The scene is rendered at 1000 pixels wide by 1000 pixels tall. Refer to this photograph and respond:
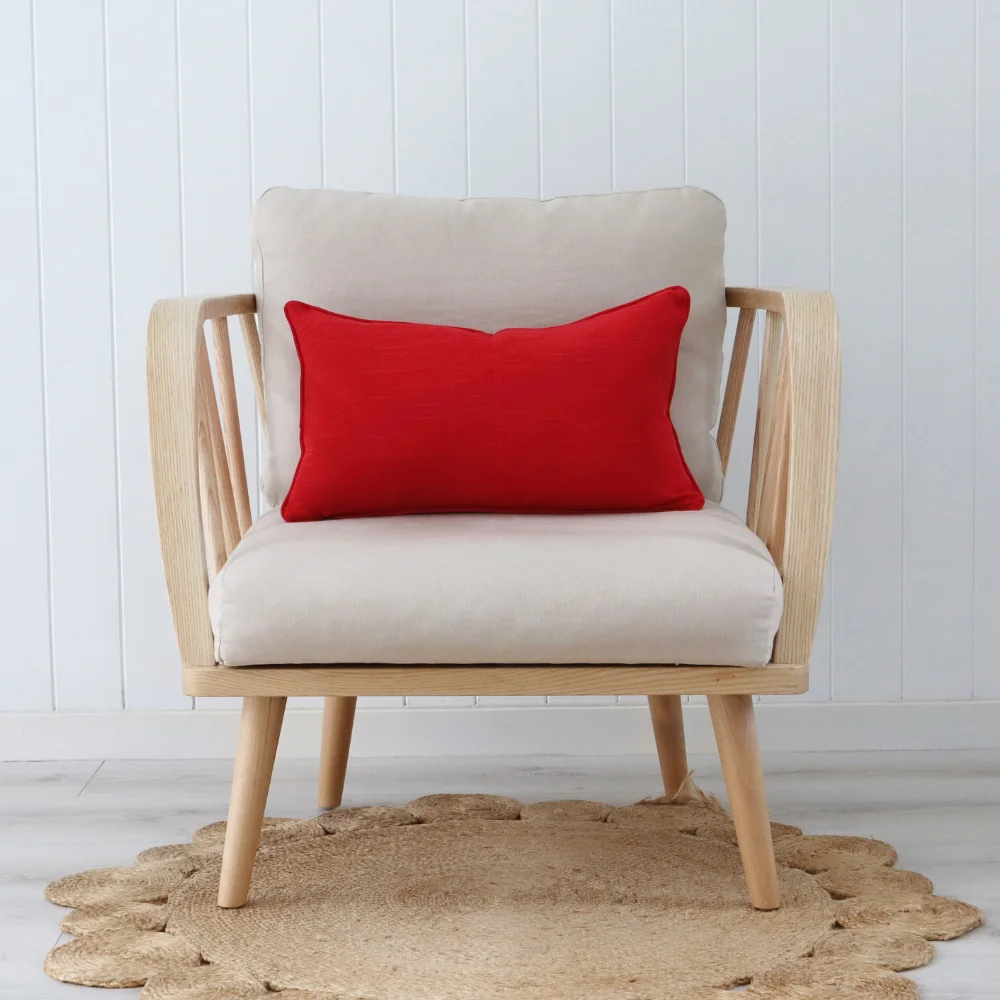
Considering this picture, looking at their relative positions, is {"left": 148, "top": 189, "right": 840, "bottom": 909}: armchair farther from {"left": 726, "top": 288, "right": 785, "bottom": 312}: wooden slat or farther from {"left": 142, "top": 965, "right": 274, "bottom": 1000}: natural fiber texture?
{"left": 142, "top": 965, "right": 274, "bottom": 1000}: natural fiber texture

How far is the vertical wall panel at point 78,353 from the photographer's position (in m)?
1.96

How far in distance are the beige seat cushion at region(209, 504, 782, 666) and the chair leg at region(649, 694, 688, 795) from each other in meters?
0.46

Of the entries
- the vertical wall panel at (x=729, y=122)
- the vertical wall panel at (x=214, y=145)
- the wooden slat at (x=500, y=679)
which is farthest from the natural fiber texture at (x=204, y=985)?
the vertical wall panel at (x=729, y=122)

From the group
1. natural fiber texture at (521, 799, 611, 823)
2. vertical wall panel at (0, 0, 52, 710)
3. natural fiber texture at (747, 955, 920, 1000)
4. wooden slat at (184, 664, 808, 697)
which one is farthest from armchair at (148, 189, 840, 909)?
vertical wall panel at (0, 0, 52, 710)

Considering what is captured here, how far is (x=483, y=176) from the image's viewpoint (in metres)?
1.99

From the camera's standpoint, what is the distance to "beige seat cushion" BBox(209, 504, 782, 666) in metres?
1.20

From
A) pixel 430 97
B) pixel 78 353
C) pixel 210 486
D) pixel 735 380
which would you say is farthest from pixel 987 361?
pixel 78 353

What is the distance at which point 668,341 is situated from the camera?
149 centimetres

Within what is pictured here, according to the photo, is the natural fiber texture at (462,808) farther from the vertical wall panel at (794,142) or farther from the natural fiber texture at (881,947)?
the vertical wall panel at (794,142)

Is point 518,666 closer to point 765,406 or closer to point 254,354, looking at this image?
point 765,406

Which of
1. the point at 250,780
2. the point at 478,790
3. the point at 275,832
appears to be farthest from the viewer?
the point at 478,790

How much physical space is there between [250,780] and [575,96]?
1188mm

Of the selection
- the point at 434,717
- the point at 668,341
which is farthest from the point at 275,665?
the point at 434,717

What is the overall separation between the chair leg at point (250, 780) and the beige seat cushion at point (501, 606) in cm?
10
